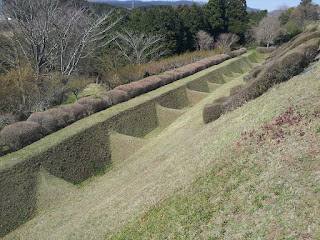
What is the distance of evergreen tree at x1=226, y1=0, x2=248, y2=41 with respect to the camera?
54.3 metres

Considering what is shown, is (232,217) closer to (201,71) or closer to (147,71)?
(147,71)

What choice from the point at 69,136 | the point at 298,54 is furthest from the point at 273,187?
the point at 69,136

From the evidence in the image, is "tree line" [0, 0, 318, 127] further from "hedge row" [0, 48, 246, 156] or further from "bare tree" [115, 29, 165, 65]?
"hedge row" [0, 48, 246, 156]

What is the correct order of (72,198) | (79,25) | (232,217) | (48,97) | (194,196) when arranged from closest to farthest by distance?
(232,217) → (194,196) → (72,198) → (48,97) → (79,25)

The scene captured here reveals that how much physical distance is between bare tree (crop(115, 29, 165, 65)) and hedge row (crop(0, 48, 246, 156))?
10.9 meters

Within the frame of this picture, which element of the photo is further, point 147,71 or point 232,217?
point 147,71

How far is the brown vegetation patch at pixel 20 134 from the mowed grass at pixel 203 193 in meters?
2.32

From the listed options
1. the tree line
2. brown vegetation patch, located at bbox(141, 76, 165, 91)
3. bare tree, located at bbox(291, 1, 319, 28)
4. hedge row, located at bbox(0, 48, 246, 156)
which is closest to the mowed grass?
hedge row, located at bbox(0, 48, 246, 156)

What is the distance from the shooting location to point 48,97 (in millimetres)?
19453

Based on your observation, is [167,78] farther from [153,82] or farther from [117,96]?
[117,96]

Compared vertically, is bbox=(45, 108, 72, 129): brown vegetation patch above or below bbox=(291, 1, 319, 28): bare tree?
below

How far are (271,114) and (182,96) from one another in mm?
14921

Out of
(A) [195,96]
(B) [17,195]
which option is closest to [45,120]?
(B) [17,195]

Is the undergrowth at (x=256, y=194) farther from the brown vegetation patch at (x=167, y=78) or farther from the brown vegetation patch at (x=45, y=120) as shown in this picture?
the brown vegetation patch at (x=167, y=78)
